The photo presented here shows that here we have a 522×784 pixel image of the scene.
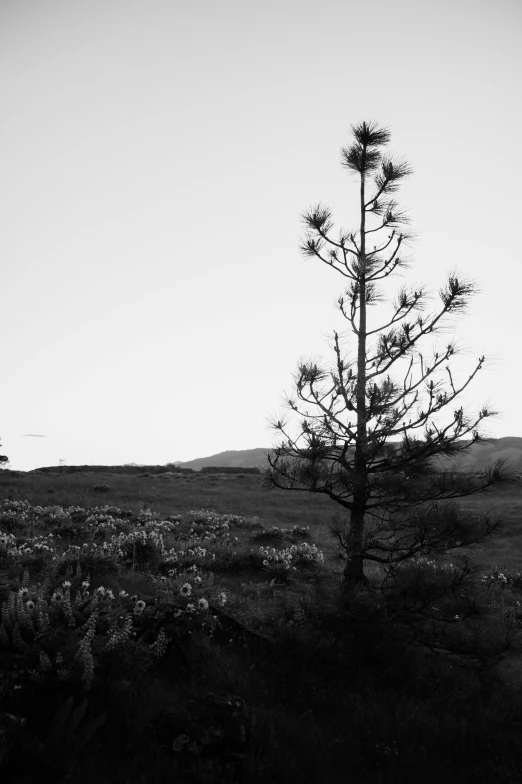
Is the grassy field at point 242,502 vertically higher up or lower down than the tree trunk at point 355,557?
lower down

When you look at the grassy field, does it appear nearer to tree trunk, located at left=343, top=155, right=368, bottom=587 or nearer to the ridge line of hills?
the ridge line of hills

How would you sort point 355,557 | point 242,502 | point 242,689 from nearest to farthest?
point 242,689 < point 355,557 < point 242,502

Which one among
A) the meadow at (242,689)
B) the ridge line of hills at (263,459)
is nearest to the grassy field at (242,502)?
the ridge line of hills at (263,459)

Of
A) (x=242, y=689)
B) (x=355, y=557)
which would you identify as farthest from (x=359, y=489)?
(x=242, y=689)

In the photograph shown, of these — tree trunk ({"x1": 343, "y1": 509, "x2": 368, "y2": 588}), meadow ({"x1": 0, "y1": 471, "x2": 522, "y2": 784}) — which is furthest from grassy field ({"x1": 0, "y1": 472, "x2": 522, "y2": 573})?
meadow ({"x1": 0, "y1": 471, "x2": 522, "y2": 784})

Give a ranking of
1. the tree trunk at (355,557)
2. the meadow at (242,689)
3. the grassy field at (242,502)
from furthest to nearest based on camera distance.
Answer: the grassy field at (242,502) < the tree trunk at (355,557) < the meadow at (242,689)

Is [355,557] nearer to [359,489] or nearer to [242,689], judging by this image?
[359,489]

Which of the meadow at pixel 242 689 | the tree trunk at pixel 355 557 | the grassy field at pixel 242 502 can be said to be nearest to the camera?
the meadow at pixel 242 689

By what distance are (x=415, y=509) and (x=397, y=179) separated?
5578 millimetres

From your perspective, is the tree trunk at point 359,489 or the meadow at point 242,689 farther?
the tree trunk at point 359,489

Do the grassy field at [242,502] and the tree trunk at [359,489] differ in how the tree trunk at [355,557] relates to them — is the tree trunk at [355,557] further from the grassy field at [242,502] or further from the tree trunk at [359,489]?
the grassy field at [242,502]

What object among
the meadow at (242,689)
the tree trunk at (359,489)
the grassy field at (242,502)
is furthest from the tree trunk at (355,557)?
the grassy field at (242,502)

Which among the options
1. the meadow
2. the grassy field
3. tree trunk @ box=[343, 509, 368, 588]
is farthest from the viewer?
the grassy field

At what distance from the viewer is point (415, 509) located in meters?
7.00
